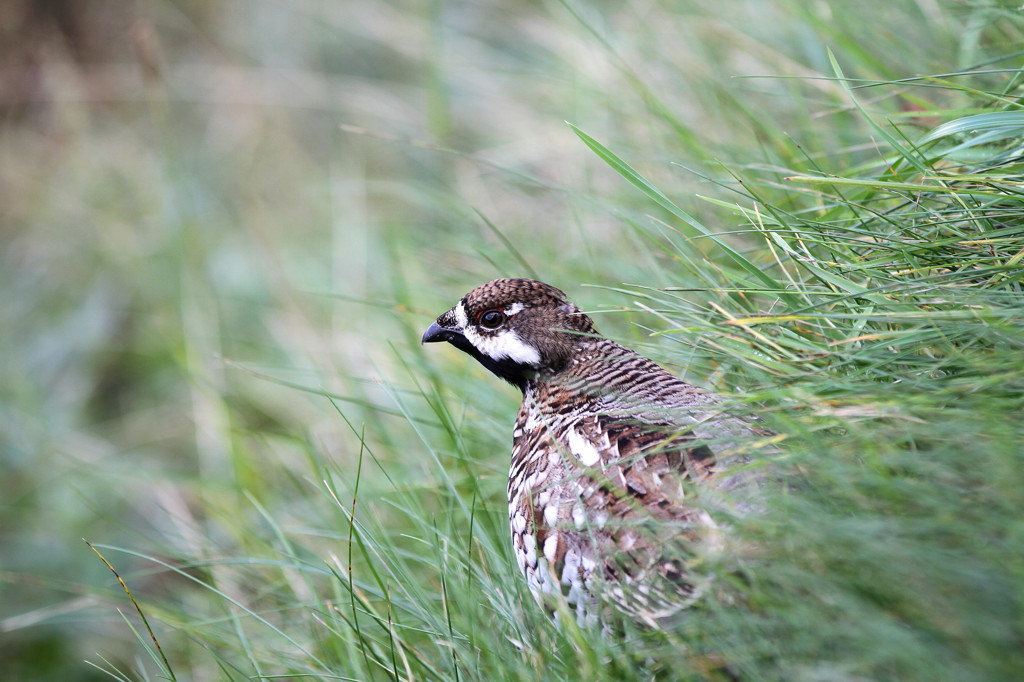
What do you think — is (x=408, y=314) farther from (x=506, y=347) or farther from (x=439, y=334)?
(x=506, y=347)

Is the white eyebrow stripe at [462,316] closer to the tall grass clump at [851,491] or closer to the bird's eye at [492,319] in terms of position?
the bird's eye at [492,319]

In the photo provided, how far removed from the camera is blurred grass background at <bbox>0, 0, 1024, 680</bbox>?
1.85 meters

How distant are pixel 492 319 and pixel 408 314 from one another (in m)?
1.11

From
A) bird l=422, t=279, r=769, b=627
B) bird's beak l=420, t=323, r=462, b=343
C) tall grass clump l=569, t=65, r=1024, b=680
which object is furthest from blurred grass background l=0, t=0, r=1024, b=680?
bird's beak l=420, t=323, r=462, b=343

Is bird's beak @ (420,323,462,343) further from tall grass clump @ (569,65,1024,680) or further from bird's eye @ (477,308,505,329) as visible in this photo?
tall grass clump @ (569,65,1024,680)

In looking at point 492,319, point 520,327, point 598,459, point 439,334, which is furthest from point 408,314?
point 598,459

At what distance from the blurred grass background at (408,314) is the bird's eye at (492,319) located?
0.36 meters

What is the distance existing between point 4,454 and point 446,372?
380 cm

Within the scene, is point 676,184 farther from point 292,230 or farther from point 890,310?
point 292,230

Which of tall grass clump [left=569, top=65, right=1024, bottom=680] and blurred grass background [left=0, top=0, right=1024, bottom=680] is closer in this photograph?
tall grass clump [left=569, top=65, right=1024, bottom=680]

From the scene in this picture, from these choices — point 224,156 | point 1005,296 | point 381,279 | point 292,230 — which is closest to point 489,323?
point 1005,296

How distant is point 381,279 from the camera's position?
6.15 meters

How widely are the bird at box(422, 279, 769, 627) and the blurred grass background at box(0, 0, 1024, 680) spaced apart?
15 cm

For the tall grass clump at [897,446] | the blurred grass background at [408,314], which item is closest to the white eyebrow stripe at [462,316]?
the blurred grass background at [408,314]
